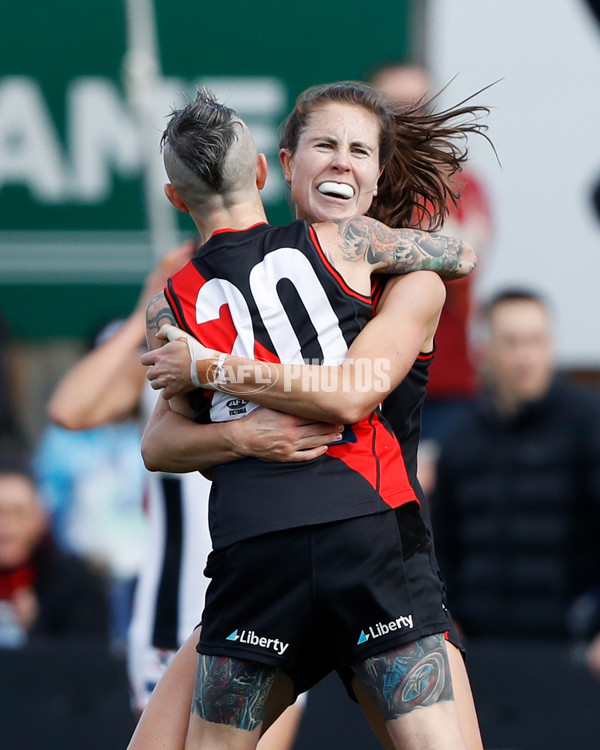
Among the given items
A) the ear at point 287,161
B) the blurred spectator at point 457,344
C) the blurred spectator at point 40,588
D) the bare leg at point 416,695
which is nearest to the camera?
the bare leg at point 416,695

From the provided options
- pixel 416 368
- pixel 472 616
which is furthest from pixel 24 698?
pixel 416 368

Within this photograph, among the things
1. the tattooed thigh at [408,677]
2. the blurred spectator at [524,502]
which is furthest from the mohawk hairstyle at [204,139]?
the blurred spectator at [524,502]

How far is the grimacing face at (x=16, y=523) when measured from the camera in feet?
20.6

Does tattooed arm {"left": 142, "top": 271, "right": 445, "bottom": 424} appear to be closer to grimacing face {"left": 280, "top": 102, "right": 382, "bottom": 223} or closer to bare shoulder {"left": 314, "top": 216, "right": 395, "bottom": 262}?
bare shoulder {"left": 314, "top": 216, "right": 395, "bottom": 262}

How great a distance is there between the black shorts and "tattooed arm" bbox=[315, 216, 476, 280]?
0.57 meters

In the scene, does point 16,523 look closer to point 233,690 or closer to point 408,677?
point 233,690

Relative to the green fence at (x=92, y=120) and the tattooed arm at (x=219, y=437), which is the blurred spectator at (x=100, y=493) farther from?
the tattooed arm at (x=219, y=437)

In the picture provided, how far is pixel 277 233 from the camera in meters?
2.96

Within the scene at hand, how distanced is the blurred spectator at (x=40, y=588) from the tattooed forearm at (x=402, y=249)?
3663 mm

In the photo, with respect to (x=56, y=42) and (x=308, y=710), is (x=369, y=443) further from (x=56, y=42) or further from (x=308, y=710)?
(x=56, y=42)

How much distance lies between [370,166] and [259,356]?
0.58 m

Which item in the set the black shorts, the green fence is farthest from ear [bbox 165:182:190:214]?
the green fence

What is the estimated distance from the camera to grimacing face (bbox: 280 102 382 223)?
3105 mm

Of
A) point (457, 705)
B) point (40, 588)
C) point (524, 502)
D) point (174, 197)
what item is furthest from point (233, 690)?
point (40, 588)
